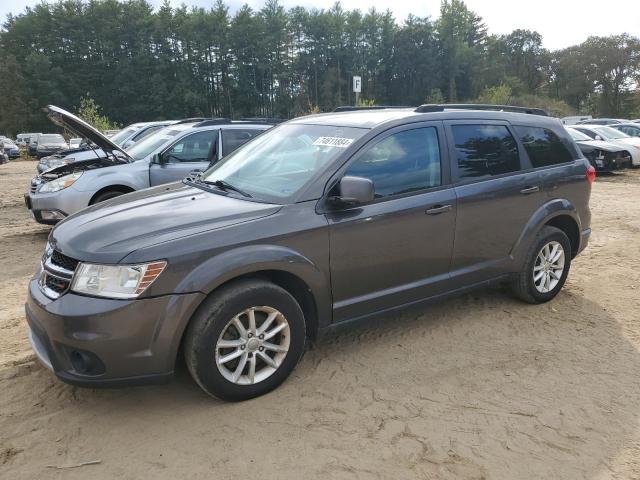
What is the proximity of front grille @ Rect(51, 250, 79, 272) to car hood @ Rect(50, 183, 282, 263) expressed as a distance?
0.04 meters

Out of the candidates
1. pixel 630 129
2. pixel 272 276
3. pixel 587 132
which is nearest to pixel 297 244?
pixel 272 276

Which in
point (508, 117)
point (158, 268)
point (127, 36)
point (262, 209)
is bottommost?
point (158, 268)

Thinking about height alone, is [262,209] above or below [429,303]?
above

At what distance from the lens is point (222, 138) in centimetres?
Answer: 789

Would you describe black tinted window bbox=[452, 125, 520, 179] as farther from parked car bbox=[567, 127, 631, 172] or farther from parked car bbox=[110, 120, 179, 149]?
parked car bbox=[567, 127, 631, 172]

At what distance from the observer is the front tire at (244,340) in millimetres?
2871

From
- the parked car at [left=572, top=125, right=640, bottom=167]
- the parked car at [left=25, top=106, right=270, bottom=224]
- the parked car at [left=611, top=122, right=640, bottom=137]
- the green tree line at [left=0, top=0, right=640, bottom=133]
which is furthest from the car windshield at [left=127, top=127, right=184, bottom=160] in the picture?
the green tree line at [left=0, top=0, right=640, bottom=133]

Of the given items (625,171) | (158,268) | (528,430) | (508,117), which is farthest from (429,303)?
(625,171)

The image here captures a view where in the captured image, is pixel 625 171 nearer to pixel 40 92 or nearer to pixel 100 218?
pixel 100 218

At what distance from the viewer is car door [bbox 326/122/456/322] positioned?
11.1ft

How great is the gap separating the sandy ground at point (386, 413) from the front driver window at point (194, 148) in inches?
148

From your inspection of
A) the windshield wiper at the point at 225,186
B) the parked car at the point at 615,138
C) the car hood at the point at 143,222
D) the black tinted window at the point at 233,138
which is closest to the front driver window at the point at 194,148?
the black tinted window at the point at 233,138

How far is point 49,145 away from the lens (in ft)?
101

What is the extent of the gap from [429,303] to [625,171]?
1582cm
